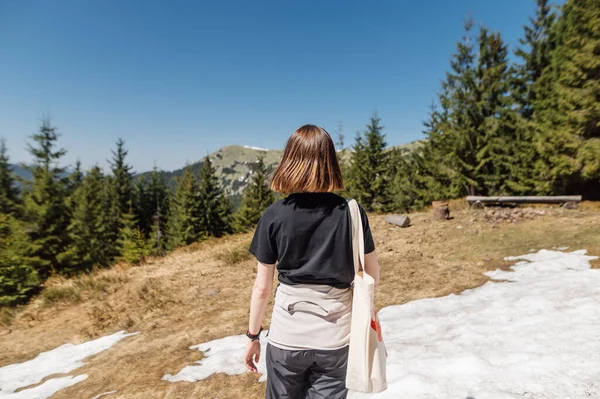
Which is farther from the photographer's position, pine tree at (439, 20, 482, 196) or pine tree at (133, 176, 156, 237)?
pine tree at (133, 176, 156, 237)

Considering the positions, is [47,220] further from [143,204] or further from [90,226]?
[143,204]

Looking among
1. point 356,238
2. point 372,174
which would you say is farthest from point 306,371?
point 372,174

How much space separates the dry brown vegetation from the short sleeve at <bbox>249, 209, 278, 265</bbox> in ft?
8.34

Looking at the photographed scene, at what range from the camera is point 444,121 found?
80.8ft

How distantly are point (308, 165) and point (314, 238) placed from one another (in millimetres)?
437

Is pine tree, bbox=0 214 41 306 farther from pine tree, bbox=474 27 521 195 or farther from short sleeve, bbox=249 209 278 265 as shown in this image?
pine tree, bbox=474 27 521 195

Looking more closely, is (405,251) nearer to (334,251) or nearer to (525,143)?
(334,251)

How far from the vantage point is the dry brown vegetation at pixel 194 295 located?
438 cm

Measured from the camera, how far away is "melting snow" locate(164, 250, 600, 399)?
297 cm

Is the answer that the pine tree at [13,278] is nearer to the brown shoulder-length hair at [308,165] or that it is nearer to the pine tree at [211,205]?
the brown shoulder-length hair at [308,165]

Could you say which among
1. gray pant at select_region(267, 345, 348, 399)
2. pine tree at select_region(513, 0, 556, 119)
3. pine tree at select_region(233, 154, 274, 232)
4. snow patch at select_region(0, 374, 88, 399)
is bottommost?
snow patch at select_region(0, 374, 88, 399)

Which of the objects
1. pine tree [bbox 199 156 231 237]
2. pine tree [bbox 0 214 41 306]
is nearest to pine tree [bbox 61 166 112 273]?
pine tree [bbox 199 156 231 237]

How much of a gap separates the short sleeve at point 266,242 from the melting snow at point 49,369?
15.6 feet

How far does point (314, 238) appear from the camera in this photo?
5.74 ft
